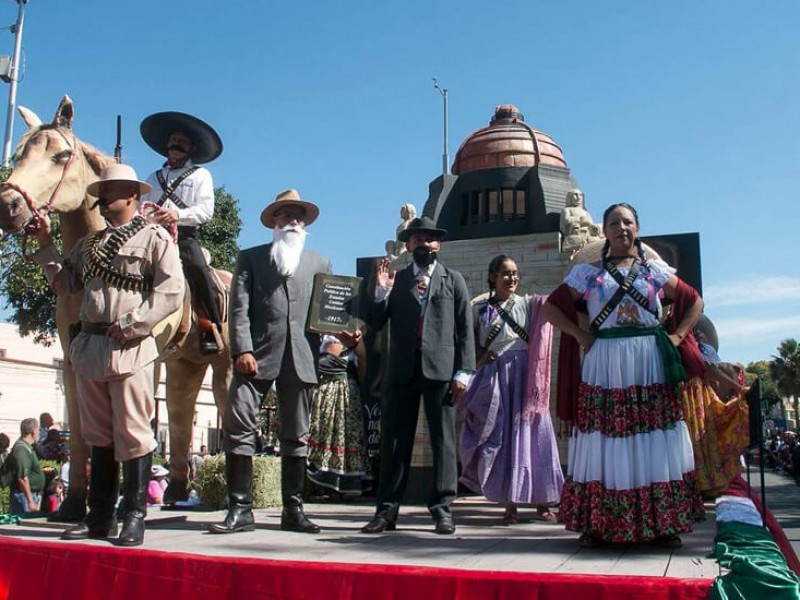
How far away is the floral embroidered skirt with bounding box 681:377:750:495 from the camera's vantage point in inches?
191

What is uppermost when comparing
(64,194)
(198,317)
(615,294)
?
(64,194)

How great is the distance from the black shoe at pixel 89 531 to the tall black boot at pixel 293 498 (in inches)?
44.6

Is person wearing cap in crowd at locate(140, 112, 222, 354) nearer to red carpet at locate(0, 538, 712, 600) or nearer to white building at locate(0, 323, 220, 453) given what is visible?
red carpet at locate(0, 538, 712, 600)

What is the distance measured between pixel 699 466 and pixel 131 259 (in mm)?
3666

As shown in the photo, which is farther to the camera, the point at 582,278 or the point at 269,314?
the point at 269,314

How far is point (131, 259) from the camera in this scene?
4711 mm

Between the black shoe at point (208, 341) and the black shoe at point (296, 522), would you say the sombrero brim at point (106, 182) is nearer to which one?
the black shoe at point (208, 341)

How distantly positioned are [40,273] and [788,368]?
62.0 m

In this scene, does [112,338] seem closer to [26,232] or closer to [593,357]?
[26,232]

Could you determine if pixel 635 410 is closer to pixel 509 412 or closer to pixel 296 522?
pixel 509 412

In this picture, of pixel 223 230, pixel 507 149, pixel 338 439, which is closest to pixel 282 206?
pixel 338 439

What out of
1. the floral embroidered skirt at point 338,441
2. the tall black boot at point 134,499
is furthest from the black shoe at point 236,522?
the floral embroidered skirt at point 338,441

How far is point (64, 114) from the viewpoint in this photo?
5.82 metres

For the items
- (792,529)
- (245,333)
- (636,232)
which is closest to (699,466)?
(636,232)
